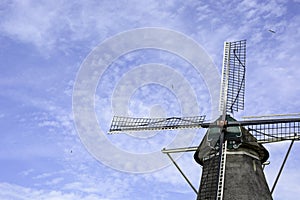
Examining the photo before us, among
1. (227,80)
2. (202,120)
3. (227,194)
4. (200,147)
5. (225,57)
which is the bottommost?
(227,194)

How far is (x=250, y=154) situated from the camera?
51.1 ft

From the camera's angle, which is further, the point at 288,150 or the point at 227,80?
the point at 227,80

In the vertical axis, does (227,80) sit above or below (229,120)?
above

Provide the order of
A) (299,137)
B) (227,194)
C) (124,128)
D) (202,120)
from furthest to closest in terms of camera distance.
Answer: (124,128) → (202,120) → (299,137) → (227,194)

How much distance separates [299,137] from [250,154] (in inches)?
72.4

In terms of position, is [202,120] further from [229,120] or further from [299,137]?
[299,137]

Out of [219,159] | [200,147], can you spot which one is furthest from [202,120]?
[219,159]

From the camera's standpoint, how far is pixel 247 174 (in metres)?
15.0

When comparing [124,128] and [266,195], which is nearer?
[266,195]

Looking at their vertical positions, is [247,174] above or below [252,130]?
below

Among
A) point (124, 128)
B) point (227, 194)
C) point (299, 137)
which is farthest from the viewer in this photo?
A: point (124, 128)

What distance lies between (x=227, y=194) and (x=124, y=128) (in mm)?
5473

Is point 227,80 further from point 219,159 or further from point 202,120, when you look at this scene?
point 219,159

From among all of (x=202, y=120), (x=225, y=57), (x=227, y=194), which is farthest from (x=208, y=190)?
(x=225, y=57)
